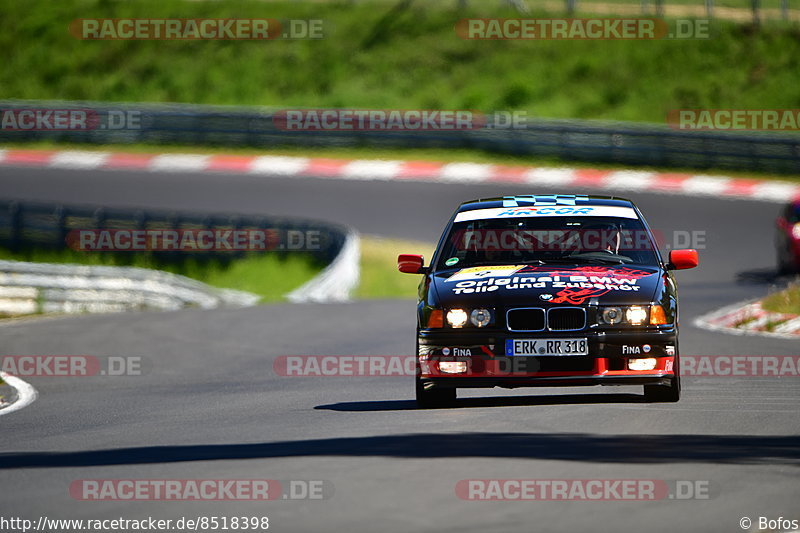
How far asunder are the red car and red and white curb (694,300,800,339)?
11.3 feet

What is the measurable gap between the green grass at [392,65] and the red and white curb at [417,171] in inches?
300

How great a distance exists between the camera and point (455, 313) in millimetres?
10016

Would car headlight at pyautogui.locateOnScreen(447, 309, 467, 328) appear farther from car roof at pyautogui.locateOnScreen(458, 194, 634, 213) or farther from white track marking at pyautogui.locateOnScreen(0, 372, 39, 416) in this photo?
white track marking at pyautogui.locateOnScreen(0, 372, 39, 416)

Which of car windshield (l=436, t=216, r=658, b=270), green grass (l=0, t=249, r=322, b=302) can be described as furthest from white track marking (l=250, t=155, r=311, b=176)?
car windshield (l=436, t=216, r=658, b=270)

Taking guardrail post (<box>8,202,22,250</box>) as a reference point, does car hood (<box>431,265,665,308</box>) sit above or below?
below

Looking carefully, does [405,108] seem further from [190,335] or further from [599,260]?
[599,260]

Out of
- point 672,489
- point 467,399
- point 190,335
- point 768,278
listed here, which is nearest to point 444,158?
point 768,278

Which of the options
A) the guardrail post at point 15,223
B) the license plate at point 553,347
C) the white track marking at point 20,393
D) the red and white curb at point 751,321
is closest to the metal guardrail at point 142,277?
the guardrail post at point 15,223

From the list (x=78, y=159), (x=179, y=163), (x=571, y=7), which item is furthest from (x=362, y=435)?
(x=571, y=7)

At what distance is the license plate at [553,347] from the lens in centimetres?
982

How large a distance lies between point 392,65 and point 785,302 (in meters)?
28.1

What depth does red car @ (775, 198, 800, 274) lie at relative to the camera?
22.6 metres

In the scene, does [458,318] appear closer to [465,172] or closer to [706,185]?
[706,185]

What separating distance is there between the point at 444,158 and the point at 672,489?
96.0 ft
